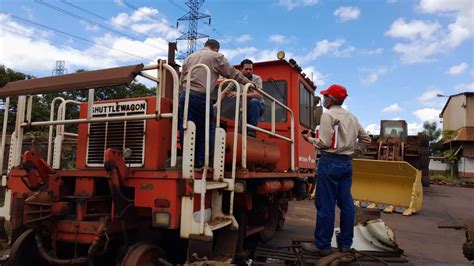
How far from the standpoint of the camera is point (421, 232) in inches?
338

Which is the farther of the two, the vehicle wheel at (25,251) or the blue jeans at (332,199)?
the blue jeans at (332,199)

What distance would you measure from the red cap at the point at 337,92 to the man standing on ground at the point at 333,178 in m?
0.15

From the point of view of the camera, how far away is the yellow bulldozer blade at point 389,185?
1076cm

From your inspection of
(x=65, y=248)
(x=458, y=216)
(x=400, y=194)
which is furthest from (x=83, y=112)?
(x=458, y=216)

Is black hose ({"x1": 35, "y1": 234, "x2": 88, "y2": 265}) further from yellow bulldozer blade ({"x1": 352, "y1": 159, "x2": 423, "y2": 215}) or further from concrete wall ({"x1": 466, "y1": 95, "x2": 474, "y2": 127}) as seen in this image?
concrete wall ({"x1": 466, "y1": 95, "x2": 474, "y2": 127})

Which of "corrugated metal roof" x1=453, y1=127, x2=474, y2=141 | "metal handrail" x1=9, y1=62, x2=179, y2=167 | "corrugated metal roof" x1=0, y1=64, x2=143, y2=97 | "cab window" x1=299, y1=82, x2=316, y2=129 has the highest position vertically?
"corrugated metal roof" x1=453, y1=127, x2=474, y2=141

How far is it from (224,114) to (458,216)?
27.3ft

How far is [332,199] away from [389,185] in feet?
25.1

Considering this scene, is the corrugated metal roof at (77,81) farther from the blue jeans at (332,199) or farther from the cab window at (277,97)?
the cab window at (277,97)

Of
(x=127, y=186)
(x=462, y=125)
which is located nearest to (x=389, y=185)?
(x=127, y=186)

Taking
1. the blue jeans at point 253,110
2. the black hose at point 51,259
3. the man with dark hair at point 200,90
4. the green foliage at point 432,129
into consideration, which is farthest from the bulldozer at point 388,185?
the green foliage at point 432,129

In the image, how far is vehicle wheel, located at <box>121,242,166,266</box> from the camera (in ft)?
11.1

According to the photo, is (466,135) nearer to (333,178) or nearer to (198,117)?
(333,178)

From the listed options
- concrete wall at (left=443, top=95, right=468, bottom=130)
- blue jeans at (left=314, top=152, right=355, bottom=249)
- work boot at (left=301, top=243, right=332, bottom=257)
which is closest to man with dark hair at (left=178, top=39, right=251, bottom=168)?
blue jeans at (left=314, top=152, right=355, bottom=249)
